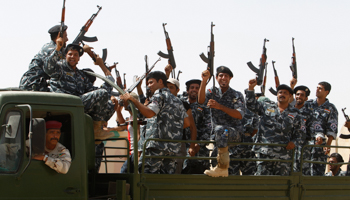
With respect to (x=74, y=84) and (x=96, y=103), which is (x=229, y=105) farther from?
(x=74, y=84)

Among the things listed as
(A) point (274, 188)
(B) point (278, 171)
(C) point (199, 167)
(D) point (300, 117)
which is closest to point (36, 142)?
(C) point (199, 167)

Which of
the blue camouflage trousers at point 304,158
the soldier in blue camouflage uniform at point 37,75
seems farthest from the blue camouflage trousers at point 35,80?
the blue camouflage trousers at point 304,158

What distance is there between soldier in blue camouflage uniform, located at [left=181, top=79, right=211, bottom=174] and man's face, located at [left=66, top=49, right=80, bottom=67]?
208cm

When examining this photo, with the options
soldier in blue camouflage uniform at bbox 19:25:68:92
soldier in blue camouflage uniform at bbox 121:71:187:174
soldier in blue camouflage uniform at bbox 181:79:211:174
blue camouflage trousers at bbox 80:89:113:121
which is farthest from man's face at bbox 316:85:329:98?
soldier in blue camouflage uniform at bbox 19:25:68:92

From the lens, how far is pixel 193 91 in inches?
299

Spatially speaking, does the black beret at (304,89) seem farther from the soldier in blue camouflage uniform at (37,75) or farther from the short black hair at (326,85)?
the soldier in blue camouflage uniform at (37,75)

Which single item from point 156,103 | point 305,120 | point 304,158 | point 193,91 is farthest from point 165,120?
point 304,158

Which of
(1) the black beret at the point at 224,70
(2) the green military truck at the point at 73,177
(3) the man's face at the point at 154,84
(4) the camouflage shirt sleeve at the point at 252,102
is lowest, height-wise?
(2) the green military truck at the point at 73,177

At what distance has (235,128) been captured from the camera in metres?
6.66

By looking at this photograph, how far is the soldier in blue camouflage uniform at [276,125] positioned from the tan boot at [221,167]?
1.26 meters

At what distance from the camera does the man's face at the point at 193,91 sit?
7.57 metres

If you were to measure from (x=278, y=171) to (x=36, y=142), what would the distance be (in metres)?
3.48

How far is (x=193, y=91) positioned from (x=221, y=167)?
2259mm

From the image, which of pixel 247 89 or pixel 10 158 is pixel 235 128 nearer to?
pixel 247 89
